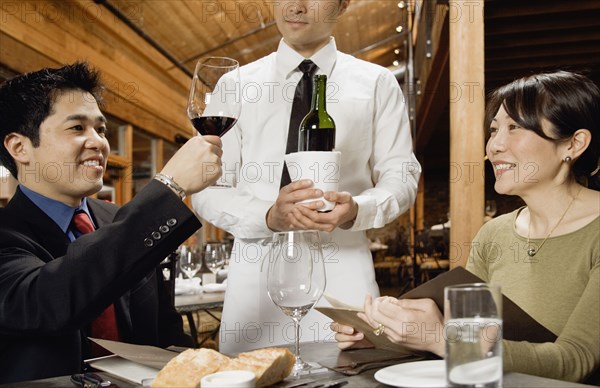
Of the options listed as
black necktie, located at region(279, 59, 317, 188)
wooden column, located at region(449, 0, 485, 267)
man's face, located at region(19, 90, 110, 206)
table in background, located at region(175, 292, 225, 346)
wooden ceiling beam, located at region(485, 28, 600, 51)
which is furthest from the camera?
wooden ceiling beam, located at region(485, 28, 600, 51)

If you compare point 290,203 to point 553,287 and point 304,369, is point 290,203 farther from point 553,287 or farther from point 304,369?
point 553,287

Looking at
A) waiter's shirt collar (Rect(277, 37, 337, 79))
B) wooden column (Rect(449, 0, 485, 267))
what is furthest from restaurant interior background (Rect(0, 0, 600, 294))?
waiter's shirt collar (Rect(277, 37, 337, 79))

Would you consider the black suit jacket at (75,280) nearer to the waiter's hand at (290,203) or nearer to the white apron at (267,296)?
the waiter's hand at (290,203)

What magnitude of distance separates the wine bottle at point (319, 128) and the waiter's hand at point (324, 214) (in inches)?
7.5

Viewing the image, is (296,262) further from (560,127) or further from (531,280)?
(560,127)

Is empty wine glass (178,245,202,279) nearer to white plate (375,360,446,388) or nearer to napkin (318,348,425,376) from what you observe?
→ napkin (318,348,425,376)

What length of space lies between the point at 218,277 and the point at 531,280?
2.82 metres

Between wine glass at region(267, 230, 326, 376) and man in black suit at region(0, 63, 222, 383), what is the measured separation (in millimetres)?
237

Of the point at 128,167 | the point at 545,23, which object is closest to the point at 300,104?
the point at 545,23

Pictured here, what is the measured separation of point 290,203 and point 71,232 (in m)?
0.67

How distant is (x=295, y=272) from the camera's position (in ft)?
3.91

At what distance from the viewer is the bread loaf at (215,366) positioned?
0.99 meters

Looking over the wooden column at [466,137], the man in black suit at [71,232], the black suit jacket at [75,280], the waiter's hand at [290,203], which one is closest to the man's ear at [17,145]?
the man in black suit at [71,232]

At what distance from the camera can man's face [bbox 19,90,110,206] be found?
1.78 meters
